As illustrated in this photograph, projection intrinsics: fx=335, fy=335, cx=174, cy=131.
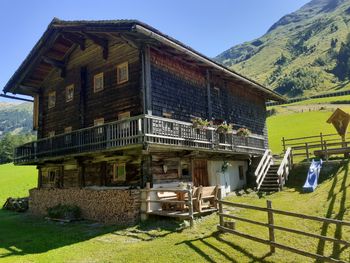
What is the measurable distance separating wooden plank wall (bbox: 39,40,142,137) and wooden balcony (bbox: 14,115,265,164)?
74.8 inches

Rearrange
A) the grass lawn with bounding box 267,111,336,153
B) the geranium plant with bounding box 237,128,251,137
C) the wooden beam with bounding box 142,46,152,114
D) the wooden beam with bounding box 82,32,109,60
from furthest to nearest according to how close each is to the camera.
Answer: the grass lawn with bounding box 267,111,336,153 → the geranium plant with bounding box 237,128,251,137 → the wooden beam with bounding box 82,32,109,60 → the wooden beam with bounding box 142,46,152,114

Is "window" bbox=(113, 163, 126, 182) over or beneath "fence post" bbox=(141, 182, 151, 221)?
over

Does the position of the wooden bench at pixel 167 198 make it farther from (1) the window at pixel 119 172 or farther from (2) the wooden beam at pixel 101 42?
(2) the wooden beam at pixel 101 42

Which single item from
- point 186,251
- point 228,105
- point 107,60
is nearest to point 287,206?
point 186,251

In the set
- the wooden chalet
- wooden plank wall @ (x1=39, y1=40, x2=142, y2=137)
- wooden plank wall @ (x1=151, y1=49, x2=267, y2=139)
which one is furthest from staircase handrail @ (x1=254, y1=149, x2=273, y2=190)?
wooden plank wall @ (x1=39, y1=40, x2=142, y2=137)

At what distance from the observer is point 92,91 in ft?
71.9

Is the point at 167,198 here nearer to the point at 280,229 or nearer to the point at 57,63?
the point at 280,229

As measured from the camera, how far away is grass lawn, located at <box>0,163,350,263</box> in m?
10.8

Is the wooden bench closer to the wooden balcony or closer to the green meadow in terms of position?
the green meadow

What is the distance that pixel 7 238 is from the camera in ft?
52.4

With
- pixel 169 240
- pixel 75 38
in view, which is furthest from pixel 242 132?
pixel 75 38

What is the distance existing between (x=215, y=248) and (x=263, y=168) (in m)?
13.0

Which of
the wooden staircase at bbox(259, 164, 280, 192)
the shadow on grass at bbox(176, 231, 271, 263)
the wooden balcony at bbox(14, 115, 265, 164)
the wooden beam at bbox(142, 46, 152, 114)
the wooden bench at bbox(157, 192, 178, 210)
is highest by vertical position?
the wooden beam at bbox(142, 46, 152, 114)

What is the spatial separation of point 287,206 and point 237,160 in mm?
8123
